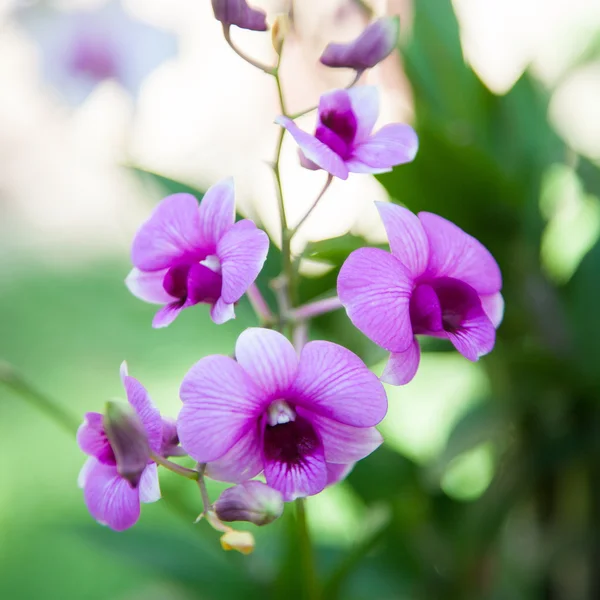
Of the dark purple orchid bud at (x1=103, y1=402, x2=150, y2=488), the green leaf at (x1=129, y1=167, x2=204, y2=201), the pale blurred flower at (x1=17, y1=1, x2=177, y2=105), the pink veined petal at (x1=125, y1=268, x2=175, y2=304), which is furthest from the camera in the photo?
the pale blurred flower at (x1=17, y1=1, x2=177, y2=105)

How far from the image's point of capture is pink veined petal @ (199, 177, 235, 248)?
14.2 inches

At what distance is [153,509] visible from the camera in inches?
47.8

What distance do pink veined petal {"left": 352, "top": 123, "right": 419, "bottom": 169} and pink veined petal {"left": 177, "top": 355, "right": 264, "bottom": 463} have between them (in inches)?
4.9

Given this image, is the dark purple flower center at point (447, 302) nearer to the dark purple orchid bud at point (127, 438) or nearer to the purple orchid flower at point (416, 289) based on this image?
the purple orchid flower at point (416, 289)

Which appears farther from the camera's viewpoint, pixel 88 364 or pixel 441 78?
pixel 88 364

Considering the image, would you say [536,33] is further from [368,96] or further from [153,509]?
[153,509]

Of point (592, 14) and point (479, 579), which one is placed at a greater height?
point (592, 14)

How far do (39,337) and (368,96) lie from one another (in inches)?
51.8

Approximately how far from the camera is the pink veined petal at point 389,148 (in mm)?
370

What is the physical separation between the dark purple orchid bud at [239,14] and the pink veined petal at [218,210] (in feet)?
0.27

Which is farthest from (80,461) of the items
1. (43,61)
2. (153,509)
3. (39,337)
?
(43,61)

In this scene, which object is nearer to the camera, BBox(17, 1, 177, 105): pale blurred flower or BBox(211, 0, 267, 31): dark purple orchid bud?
BBox(211, 0, 267, 31): dark purple orchid bud

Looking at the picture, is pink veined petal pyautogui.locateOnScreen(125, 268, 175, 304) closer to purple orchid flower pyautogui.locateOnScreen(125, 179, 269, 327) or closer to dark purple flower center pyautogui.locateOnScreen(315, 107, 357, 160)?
purple orchid flower pyautogui.locateOnScreen(125, 179, 269, 327)

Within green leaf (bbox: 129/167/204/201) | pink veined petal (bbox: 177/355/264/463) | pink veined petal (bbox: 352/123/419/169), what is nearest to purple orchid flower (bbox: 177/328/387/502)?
pink veined petal (bbox: 177/355/264/463)
